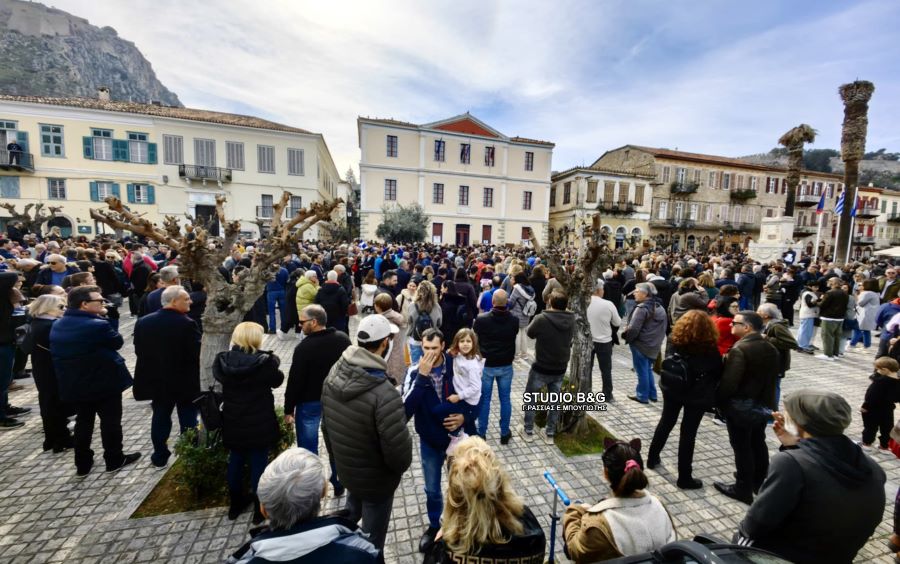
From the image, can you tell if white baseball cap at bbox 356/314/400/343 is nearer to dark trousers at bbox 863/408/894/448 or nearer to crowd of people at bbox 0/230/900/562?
crowd of people at bbox 0/230/900/562

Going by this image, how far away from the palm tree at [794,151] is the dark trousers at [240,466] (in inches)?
1188

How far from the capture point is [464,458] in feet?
6.16

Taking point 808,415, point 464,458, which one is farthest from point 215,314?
point 808,415

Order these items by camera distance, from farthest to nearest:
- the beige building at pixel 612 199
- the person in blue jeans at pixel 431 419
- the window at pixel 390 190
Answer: the beige building at pixel 612 199, the window at pixel 390 190, the person in blue jeans at pixel 431 419

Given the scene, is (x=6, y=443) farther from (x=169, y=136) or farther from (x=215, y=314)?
(x=169, y=136)

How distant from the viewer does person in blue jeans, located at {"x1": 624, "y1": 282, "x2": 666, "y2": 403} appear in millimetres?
5871

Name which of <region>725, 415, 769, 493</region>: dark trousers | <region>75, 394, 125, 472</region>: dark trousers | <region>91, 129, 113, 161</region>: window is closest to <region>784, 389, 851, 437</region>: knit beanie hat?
<region>725, 415, 769, 493</region>: dark trousers

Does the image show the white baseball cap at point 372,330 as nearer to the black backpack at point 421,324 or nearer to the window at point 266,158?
the black backpack at point 421,324

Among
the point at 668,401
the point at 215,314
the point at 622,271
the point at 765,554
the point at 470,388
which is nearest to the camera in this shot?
the point at 765,554

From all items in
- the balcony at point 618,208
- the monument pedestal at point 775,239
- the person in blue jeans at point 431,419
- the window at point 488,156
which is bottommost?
the person in blue jeans at point 431,419

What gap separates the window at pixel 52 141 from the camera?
24.5 metres

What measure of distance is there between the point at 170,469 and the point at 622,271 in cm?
991

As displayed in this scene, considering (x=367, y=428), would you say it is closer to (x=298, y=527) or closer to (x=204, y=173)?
(x=298, y=527)

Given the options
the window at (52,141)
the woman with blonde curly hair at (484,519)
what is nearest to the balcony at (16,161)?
the window at (52,141)
